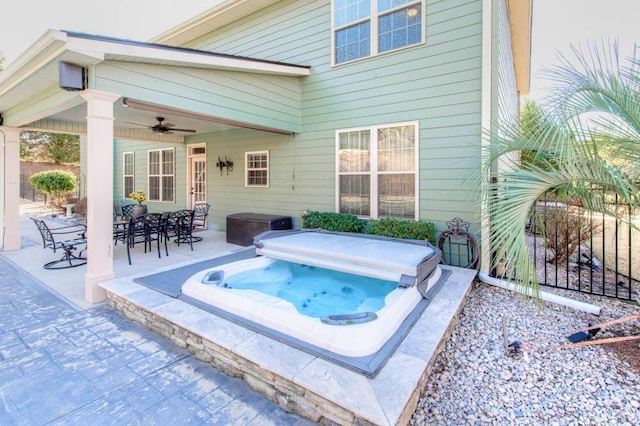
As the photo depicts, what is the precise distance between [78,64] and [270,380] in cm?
420

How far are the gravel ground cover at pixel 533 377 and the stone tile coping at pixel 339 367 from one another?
0.61ft

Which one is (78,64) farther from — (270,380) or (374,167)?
(374,167)

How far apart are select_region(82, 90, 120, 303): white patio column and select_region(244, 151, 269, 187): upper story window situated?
4.08 metres

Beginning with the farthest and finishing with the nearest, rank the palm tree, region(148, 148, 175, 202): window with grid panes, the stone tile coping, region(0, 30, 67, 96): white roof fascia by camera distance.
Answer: region(148, 148, 175, 202): window with grid panes, region(0, 30, 67, 96): white roof fascia, the palm tree, the stone tile coping

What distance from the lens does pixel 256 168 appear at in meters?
8.24

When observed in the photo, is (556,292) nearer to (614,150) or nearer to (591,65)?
(614,150)

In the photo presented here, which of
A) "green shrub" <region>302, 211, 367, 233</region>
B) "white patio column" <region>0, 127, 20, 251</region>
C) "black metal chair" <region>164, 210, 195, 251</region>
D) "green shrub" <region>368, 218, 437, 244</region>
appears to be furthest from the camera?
"white patio column" <region>0, 127, 20, 251</region>

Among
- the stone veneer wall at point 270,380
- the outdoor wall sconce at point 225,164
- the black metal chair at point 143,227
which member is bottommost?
the stone veneer wall at point 270,380

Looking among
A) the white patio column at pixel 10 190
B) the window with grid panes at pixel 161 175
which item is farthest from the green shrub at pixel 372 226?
the white patio column at pixel 10 190

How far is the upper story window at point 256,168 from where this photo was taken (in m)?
8.04

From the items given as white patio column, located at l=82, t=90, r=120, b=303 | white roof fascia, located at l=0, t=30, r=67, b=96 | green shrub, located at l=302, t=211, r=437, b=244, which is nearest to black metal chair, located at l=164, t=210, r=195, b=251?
white patio column, located at l=82, t=90, r=120, b=303

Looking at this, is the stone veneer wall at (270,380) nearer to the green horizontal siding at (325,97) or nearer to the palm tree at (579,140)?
the palm tree at (579,140)

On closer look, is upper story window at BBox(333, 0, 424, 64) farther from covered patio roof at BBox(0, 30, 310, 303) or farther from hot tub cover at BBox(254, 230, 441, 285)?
hot tub cover at BBox(254, 230, 441, 285)

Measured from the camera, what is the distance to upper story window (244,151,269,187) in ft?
26.4
